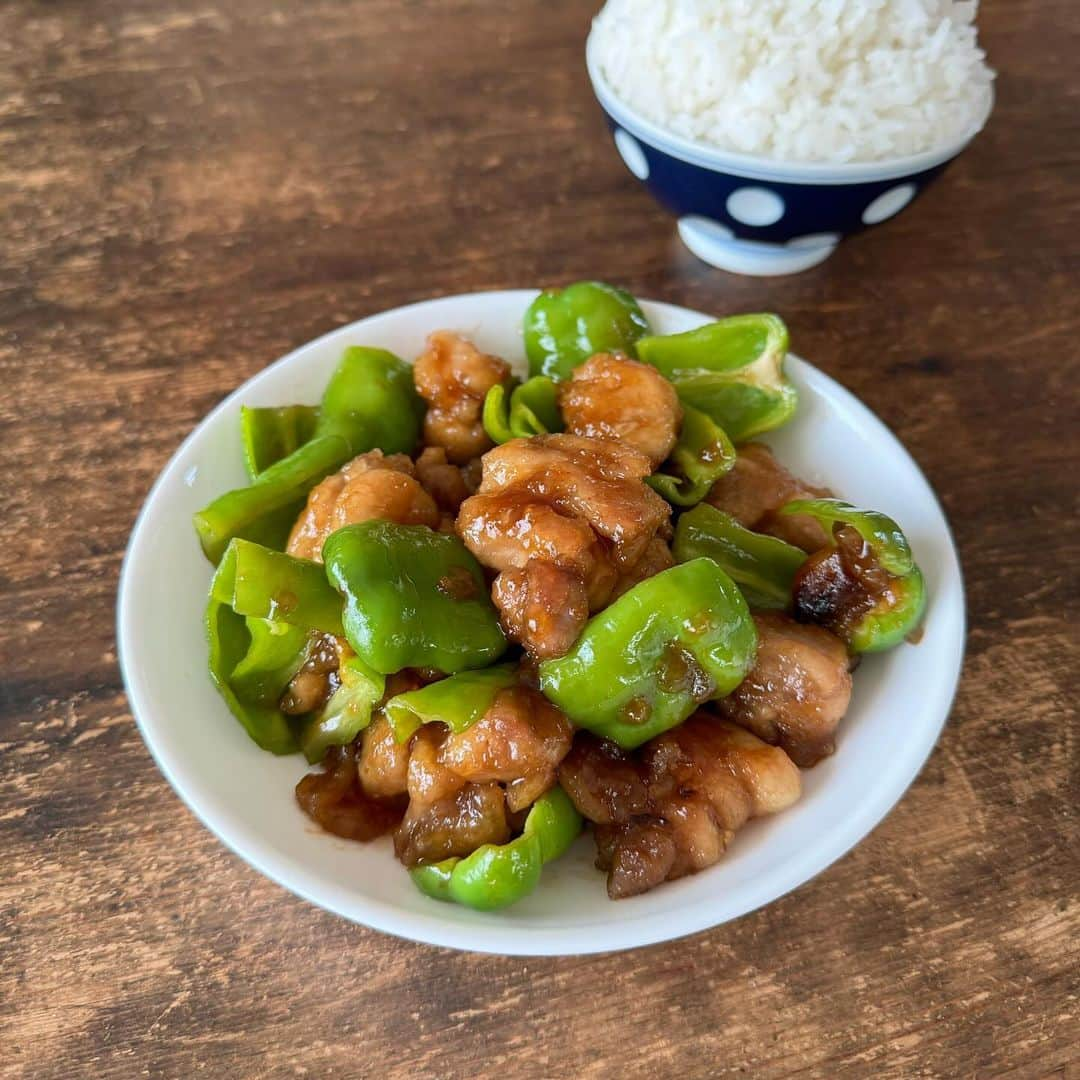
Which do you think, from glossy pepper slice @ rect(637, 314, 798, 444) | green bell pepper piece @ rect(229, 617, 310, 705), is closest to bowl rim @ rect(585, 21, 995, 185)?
glossy pepper slice @ rect(637, 314, 798, 444)

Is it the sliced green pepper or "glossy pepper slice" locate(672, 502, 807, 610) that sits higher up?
the sliced green pepper

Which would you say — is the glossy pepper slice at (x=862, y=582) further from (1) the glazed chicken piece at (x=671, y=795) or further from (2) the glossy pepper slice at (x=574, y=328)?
(2) the glossy pepper slice at (x=574, y=328)

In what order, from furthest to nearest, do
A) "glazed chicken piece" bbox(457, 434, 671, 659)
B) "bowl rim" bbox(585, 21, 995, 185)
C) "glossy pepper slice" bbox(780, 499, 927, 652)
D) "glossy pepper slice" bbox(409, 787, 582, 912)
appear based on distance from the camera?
1. "bowl rim" bbox(585, 21, 995, 185)
2. "glossy pepper slice" bbox(780, 499, 927, 652)
3. "glazed chicken piece" bbox(457, 434, 671, 659)
4. "glossy pepper slice" bbox(409, 787, 582, 912)

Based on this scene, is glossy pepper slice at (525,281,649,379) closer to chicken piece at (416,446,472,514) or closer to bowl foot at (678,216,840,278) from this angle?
chicken piece at (416,446,472,514)

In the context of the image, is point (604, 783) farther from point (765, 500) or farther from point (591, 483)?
point (765, 500)

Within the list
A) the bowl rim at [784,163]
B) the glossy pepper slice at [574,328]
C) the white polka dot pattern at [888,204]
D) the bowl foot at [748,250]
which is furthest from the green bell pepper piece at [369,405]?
the white polka dot pattern at [888,204]

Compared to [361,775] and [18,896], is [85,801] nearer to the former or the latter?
[18,896]

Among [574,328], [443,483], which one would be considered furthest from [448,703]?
[574,328]
